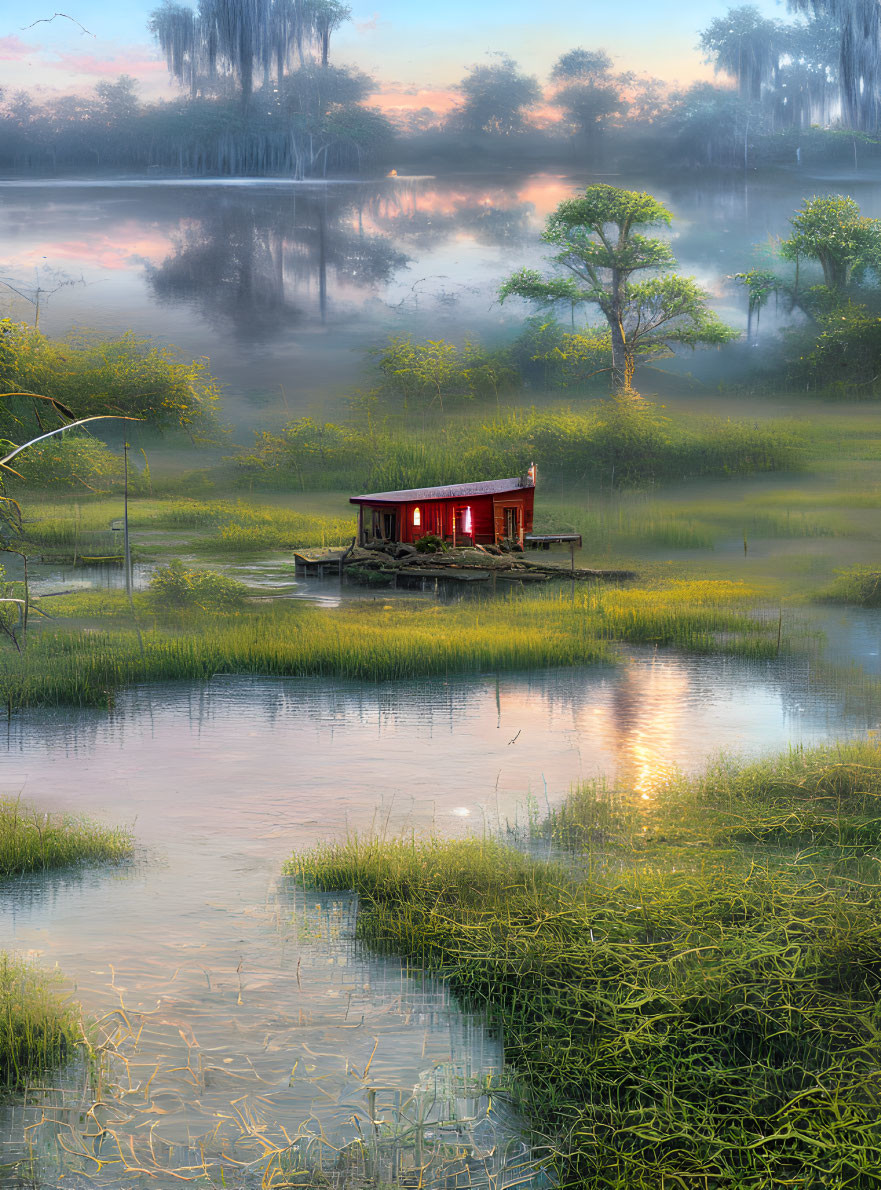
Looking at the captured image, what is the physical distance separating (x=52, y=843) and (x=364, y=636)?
9.13m

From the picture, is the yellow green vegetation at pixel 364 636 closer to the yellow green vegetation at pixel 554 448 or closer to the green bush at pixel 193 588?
the green bush at pixel 193 588

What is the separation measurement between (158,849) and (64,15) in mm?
15789

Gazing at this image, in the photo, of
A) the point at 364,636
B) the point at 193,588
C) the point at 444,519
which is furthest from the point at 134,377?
the point at 364,636

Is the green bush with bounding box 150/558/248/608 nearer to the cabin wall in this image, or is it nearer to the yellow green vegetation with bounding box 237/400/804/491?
the cabin wall

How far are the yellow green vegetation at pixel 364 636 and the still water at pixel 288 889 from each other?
0.65 meters

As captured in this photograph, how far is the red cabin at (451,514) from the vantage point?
23969 millimetres

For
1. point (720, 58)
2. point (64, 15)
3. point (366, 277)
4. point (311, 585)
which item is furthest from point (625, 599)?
point (64, 15)

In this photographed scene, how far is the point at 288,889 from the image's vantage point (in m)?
9.16

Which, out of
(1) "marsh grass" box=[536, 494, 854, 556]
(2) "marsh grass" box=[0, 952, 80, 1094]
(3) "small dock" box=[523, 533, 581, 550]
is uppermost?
(1) "marsh grass" box=[536, 494, 854, 556]

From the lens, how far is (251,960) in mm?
7828

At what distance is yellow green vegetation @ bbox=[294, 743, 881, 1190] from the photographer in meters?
5.46

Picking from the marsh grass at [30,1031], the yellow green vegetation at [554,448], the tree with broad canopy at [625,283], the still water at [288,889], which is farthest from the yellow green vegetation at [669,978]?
the tree with broad canopy at [625,283]

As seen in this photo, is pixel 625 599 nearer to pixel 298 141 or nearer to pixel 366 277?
pixel 366 277

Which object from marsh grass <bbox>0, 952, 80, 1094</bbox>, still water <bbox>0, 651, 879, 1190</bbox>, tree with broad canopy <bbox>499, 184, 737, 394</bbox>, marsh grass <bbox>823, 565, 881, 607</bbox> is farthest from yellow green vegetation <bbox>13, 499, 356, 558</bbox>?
marsh grass <bbox>0, 952, 80, 1094</bbox>
